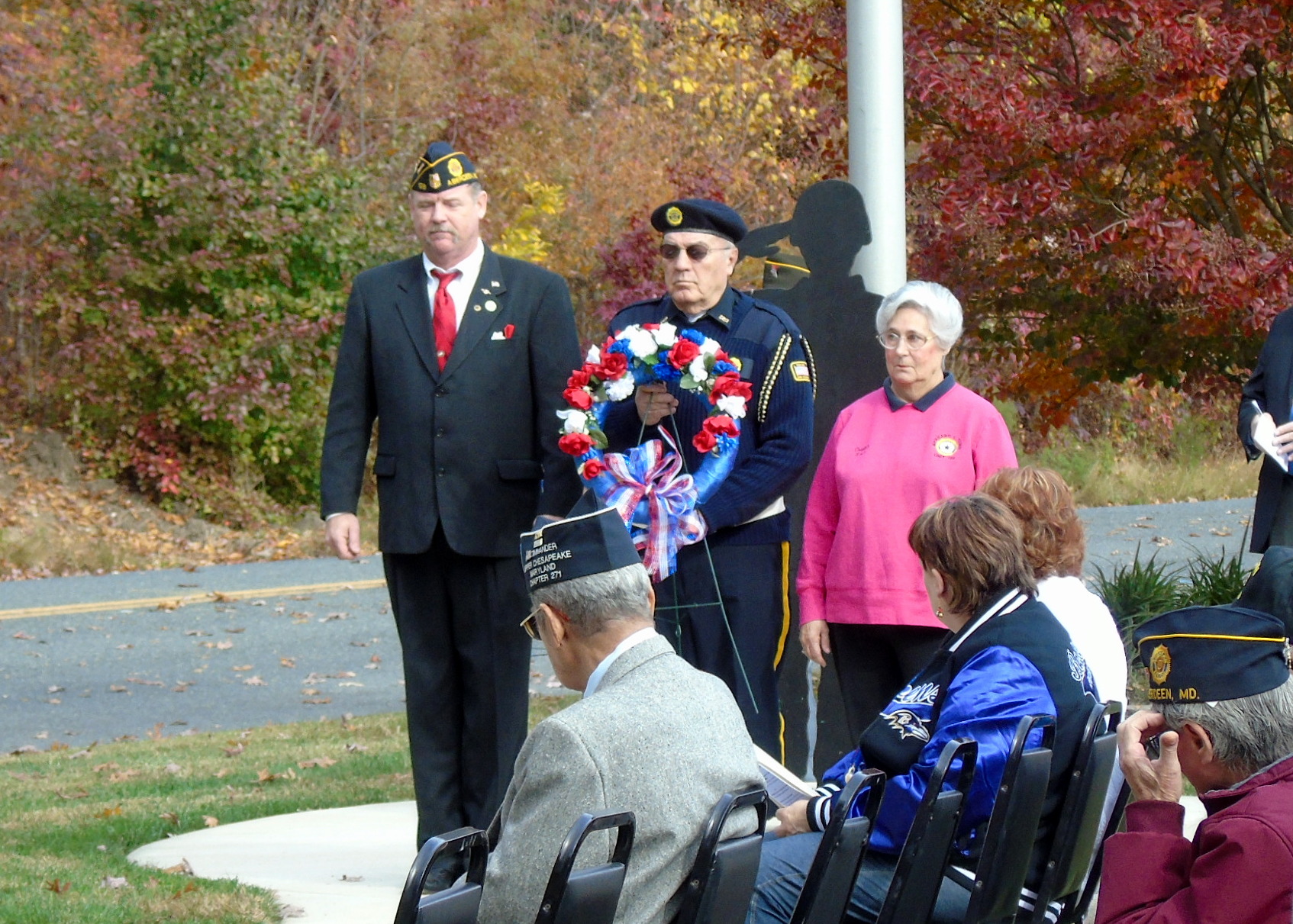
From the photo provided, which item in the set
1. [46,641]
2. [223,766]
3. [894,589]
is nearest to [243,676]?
[46,641]

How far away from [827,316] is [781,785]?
127 inches

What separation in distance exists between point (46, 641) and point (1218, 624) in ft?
33.6

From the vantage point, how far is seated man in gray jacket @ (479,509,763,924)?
2.43 metres

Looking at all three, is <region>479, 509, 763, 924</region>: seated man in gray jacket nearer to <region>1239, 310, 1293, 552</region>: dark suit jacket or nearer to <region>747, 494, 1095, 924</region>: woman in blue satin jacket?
<region>747, 494, 1095, 924</region>: woman in blue satin jacket

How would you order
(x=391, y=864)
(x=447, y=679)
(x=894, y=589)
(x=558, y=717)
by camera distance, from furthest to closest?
(x=391, y=864)
(x=447, y=679)
(x=894, y=589)
(x=558, y=717)

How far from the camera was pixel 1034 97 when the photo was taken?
316 inches

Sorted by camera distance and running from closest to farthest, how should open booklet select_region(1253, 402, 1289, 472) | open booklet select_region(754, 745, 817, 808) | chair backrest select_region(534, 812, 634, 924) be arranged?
chair backrest select_region(534, 812, 634, 924), open booklet select_region(754, 745, 817, 808), open booklet select_region(1253, 402, 1289, 472)

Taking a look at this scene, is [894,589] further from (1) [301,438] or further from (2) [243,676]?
(1) [301,438]

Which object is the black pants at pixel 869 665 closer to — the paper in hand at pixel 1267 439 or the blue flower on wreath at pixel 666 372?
the blue flower on wreath at pixel 666 372

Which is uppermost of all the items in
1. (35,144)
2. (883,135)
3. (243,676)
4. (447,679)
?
(35,144)

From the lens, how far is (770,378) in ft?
16.1

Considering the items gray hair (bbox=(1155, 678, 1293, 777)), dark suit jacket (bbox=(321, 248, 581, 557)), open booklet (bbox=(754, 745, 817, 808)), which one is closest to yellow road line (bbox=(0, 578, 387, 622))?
dark suit jacket (bbox=(321, 248, 581, 557))

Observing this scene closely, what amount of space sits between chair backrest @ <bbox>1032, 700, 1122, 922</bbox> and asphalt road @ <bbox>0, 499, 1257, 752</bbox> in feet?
21.7

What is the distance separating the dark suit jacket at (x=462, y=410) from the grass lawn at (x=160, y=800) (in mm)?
1215
